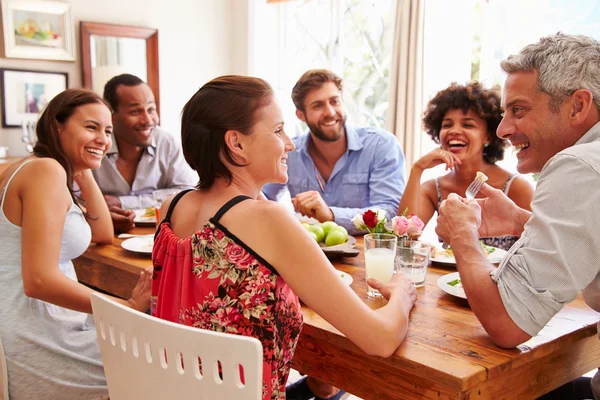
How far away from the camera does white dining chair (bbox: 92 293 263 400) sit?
928 mm

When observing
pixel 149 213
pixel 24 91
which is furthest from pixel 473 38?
pixel 24 91

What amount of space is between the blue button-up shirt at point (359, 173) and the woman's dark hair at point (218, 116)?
61.0 inches

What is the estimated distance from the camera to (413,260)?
1.57 meters

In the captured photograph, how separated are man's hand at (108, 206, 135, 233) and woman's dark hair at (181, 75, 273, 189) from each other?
1.23m

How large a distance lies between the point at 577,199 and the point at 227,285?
71 centimetres

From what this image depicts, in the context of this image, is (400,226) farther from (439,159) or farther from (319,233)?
(439,159)

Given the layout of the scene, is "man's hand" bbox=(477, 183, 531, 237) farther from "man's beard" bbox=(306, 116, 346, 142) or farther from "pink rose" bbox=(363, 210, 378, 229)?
"man's beard" bbox=(306, 116, 346, 142)

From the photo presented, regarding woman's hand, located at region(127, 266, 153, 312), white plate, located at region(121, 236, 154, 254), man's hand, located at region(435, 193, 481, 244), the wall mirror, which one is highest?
the wall mirror

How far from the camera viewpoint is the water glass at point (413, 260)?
156cm

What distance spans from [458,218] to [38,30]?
11.5 ft

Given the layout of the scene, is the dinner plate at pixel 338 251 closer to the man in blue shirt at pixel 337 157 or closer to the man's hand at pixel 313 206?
the man's hand at pixel 313 206

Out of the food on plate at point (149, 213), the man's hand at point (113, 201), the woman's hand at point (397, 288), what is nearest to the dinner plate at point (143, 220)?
the food on plate at point (149, 213)

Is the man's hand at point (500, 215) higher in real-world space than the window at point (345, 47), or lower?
lower

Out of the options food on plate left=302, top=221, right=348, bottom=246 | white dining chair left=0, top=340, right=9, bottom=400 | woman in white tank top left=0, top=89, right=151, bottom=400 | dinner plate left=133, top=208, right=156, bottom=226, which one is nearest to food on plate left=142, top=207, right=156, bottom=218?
dinner plate left=133, top=208, right=156, bottom=226
